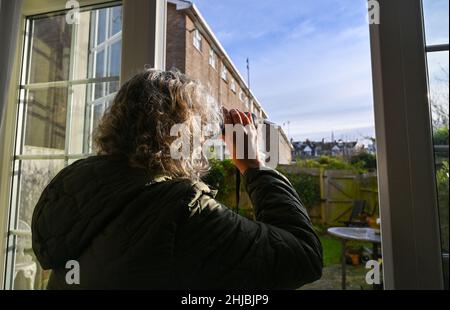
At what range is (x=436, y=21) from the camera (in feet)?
2.66

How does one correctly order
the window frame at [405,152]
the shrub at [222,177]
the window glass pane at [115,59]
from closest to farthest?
the window frame at [405,152] < the shrub at [222,177] < the window glass pane at [115,59]

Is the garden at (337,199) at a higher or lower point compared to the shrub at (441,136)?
lower

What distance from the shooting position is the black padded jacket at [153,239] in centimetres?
56

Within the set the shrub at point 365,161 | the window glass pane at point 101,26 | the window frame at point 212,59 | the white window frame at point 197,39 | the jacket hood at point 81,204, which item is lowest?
the jacket hood at point 81,204

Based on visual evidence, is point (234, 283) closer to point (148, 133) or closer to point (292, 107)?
point (148, 133)

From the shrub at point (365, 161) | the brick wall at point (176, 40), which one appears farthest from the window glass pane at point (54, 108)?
the shrub at point (365, 161)

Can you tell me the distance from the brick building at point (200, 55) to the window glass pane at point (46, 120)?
0.48 meters

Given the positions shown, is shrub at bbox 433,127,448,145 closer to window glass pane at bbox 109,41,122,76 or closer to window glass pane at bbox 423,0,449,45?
window glass pane at bbox 423,0,449,45

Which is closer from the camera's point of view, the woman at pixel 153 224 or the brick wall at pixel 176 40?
the woman at pixel 153 224

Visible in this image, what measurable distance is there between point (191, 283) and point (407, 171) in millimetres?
632

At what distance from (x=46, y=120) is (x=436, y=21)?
1.38 metres

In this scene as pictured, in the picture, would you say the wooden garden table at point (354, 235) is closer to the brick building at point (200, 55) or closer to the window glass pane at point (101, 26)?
the brick building at point (200, 55)

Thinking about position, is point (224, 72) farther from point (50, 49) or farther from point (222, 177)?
point (50, 49)

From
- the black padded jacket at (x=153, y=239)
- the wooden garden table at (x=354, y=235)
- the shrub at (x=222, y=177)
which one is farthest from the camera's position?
the shrub at (x=222, y=177)
